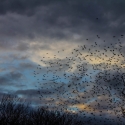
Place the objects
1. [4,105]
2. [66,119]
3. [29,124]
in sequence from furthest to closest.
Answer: [66,119] < [29,124] < [4,105]

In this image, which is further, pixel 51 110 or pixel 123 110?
pixel 51 110

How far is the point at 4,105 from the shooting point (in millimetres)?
49000

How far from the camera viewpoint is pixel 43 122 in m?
52.0

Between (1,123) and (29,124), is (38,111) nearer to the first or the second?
(29,124)

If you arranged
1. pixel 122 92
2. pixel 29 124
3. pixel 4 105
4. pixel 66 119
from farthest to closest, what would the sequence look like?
pixel 66 119 < pixel 29 124 < pixel 4 105 < pixel 122 92

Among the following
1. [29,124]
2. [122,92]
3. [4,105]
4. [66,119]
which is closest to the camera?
[122,92]

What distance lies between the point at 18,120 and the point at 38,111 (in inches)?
250

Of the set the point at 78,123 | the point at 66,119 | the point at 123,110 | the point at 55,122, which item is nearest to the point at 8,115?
the point at 55,122

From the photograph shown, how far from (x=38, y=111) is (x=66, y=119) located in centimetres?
861


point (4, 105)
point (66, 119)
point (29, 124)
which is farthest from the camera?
point (66, 119)

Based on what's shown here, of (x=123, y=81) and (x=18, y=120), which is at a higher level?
(x=123, y=81)

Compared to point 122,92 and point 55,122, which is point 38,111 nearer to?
point 55,122

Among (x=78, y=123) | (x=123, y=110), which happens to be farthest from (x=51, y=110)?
(x=123, y=110)

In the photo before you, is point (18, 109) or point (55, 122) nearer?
point (18, 109)
